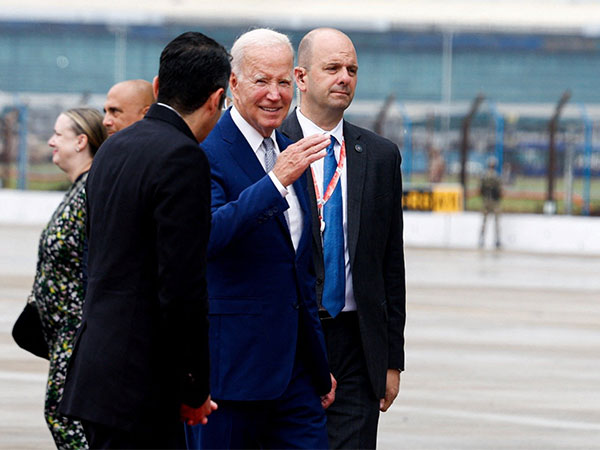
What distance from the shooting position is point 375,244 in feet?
16.0

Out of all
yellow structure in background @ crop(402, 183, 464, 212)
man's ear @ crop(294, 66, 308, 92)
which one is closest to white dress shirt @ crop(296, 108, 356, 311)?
man's ear @ crop(294, 66, 308, 92)

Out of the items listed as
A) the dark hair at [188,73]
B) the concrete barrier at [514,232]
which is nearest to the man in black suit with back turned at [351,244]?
the dark hair at [188,73]

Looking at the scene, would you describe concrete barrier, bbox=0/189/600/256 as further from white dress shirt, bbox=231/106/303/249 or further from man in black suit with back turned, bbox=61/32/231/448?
man in black suit with back turned, bbox=61/32/231/448

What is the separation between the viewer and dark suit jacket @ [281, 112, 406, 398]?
4.78 m

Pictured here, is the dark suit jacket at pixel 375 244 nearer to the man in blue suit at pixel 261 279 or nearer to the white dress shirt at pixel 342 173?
the white dress shirt at pixel 342 173

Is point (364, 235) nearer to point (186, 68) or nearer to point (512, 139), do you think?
point (186, 68)

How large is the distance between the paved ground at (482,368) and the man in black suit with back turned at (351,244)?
2.94 meters

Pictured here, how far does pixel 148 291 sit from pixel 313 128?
163cm

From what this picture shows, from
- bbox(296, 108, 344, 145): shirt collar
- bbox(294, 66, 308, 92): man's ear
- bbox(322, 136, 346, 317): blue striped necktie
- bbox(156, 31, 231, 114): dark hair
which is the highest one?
bbox(294, 66, 308, 92): man's ear

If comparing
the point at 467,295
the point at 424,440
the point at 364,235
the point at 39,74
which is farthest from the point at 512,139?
the point at 364,235

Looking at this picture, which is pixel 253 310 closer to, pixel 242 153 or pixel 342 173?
pixel 242 153

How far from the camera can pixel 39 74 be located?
45.8 m

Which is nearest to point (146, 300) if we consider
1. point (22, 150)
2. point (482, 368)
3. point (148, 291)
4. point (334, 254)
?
point (148, 291)

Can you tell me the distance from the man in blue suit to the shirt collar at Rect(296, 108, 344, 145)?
689 millimetres
